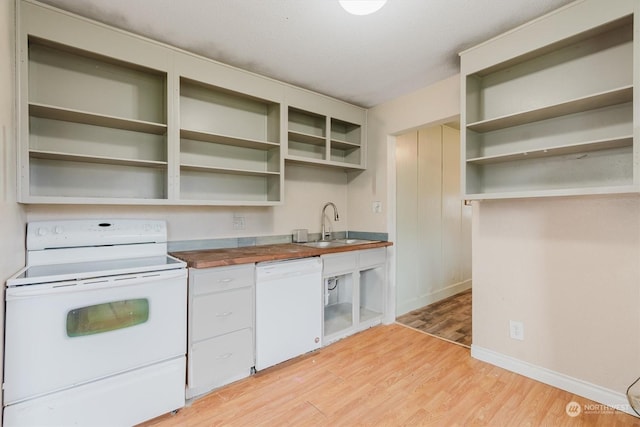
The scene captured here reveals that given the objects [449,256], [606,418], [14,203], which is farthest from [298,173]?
[606,418]

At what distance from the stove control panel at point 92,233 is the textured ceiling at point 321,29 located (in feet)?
4.19

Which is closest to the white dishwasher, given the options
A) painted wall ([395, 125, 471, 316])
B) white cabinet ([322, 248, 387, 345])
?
white cabinet ([322, 248, 387, 345])

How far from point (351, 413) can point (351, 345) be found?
2.91 feet

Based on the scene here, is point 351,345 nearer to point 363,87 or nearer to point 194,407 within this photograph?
point 194,407

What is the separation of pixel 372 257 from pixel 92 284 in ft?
7.30

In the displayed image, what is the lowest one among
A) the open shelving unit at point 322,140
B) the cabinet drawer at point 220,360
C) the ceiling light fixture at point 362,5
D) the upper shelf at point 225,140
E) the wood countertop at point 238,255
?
the cabinet drawer at point 220,360

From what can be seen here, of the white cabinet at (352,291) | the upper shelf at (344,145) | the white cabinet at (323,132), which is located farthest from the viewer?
the upper shelf at (344,145)

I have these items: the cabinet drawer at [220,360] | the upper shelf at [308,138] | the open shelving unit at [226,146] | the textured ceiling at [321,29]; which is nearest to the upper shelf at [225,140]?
the open shelving unit at [226,146]

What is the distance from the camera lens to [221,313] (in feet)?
6.30

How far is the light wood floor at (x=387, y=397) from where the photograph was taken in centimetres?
165

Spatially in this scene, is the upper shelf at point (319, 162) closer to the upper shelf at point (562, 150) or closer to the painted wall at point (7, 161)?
the upper shelf at point (562, 150)

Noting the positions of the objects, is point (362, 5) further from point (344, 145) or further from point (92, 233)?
point (92, 233)

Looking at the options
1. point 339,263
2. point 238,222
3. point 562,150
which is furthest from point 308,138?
point 562,150

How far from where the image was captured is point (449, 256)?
4055 millimetres
